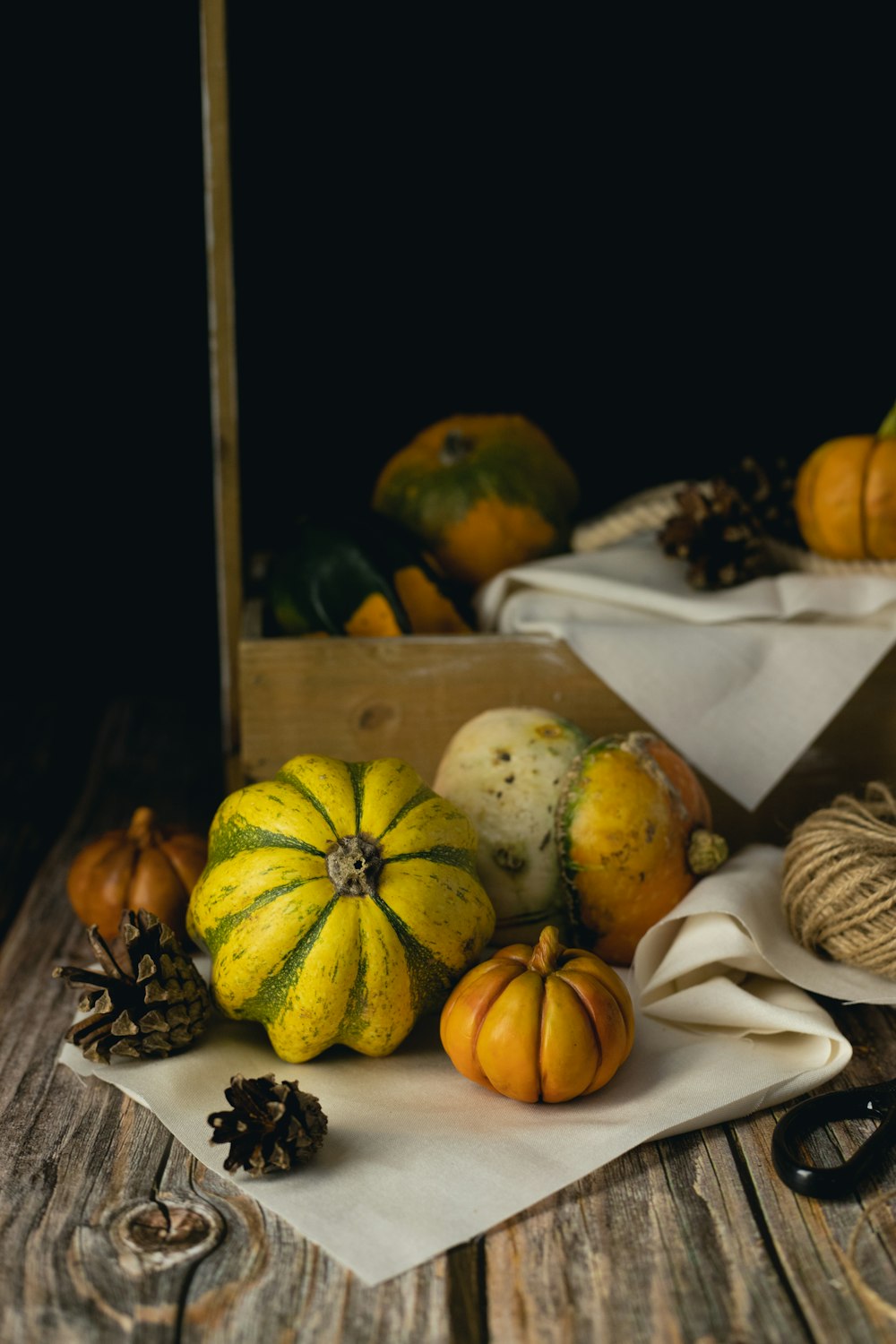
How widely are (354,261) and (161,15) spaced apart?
0.47 m

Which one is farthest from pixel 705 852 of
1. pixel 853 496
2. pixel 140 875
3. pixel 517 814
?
pixel 140 875

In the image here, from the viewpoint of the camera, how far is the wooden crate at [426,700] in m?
1.62

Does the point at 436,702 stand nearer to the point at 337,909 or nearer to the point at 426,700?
the point at 426,700

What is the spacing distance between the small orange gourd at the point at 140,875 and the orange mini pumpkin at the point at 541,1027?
406mm

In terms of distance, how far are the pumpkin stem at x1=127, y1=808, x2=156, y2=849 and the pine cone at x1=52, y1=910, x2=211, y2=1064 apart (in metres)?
0.25

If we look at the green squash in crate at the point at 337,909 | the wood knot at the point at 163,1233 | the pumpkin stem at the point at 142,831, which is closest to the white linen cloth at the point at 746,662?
the green squash in crate at the point at 337,909

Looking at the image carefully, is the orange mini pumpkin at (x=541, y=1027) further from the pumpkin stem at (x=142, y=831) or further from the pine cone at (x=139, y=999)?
the pumpkin stem at (x=142, y=831)

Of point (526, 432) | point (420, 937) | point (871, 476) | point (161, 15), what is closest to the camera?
point (420, 937)

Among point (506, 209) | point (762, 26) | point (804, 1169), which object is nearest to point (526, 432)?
point (506, 209)

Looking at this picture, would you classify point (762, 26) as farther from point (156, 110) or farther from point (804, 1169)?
point (804, 1169)

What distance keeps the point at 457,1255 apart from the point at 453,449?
119 centimetres

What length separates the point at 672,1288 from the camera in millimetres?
894

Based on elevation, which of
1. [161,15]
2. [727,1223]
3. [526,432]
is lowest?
[727,1223]

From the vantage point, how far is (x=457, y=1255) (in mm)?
926
